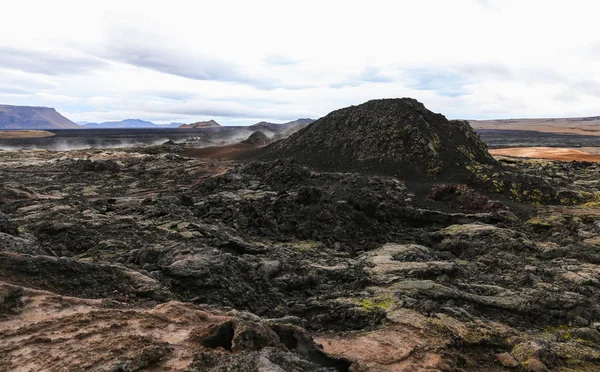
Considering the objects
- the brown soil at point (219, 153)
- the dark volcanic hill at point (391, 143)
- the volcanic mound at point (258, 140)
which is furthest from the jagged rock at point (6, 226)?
→ the volcanic mound at point (258, 140)

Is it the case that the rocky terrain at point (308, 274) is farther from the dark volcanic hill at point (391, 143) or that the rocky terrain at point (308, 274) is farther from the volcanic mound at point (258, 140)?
the volcanic mound at point (258, 140)

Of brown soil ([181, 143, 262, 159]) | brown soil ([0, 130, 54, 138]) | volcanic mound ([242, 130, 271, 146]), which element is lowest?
brown soil ([181, 143, 262, 159])

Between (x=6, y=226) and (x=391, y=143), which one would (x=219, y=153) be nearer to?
(x=391, y=143)

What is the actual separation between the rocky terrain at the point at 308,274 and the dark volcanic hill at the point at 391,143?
2.36 feet

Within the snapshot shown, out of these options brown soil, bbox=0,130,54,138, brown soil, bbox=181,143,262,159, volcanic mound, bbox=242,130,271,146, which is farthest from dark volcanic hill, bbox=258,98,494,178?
brown soil, bbox=0,130,54,138

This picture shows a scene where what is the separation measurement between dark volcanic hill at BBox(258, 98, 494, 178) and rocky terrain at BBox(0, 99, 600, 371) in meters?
0.72

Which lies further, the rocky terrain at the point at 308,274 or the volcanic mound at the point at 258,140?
the volcanic mound at the point at 258,140

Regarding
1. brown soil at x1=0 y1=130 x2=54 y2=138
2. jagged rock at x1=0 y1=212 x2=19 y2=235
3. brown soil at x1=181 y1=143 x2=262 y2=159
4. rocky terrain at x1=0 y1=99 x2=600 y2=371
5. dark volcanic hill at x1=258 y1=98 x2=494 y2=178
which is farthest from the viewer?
brown soil at x1=0 y1=130 x2=54 y2=138

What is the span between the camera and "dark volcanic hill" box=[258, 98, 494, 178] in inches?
1037

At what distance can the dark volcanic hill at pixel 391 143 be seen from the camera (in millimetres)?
26344

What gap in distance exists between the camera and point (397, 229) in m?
17.0

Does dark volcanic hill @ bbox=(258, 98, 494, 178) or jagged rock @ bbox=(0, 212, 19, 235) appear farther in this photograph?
dark volcanic hill @ bbox=(258, 98, 494, 178)

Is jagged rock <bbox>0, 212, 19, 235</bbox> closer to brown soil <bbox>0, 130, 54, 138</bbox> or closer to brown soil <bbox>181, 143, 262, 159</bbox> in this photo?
brown soil <bbox>181, 143, 262, 159</bbox>

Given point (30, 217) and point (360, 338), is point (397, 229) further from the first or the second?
point (30, 217)
